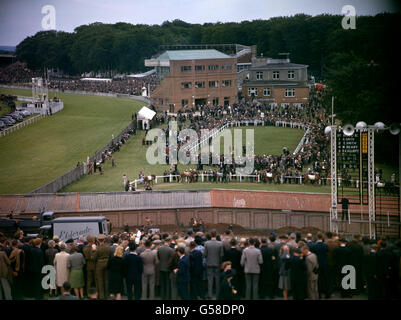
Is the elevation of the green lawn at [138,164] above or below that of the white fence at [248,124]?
below

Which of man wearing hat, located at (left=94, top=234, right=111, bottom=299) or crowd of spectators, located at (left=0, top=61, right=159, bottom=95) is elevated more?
crowd of spectators, located at (left=0, top=61, right=159, bottom=95)

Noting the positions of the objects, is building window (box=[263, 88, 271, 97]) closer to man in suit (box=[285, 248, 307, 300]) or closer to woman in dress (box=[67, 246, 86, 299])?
man in suit (box=[285, 248, 307, 300])

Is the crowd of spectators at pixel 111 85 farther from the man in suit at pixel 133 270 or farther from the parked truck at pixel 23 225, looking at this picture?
the man in suit at pixel 133 270

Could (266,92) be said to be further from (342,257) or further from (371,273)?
(371,273)

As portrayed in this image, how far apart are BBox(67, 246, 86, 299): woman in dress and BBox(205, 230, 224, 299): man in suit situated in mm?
3053

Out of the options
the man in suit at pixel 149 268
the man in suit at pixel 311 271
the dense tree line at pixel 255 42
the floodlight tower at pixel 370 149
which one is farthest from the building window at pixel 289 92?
the man in suit at pixel 149 268

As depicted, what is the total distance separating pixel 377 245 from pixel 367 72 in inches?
1304

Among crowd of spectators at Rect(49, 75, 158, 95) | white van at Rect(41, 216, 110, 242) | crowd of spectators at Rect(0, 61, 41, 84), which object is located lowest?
white van at Rect(41, 216, 110, 242)

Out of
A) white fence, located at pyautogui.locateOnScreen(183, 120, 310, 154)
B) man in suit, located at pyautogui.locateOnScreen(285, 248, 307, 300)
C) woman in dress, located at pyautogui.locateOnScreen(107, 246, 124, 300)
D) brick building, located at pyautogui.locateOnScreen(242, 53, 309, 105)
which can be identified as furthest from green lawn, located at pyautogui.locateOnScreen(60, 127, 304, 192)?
woman in dress, located at pyautogui.locateOnScreen(107, 246, 124, 300)

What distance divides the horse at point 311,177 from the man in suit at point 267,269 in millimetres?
20773

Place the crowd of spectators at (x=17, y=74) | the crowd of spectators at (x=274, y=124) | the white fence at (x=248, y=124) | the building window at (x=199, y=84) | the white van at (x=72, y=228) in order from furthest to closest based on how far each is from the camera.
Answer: the crowd of spectators at (x=17, y=74) < the building window at (x=199, y=84) < the white fence at (x=248, y=124) < the crowd of spectators at (x=274, y=124) < the white van at (x=72, y=228)

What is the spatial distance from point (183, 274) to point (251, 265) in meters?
1.62

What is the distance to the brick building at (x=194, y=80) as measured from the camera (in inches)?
2628

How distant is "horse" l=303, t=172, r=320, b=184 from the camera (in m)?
34.3
